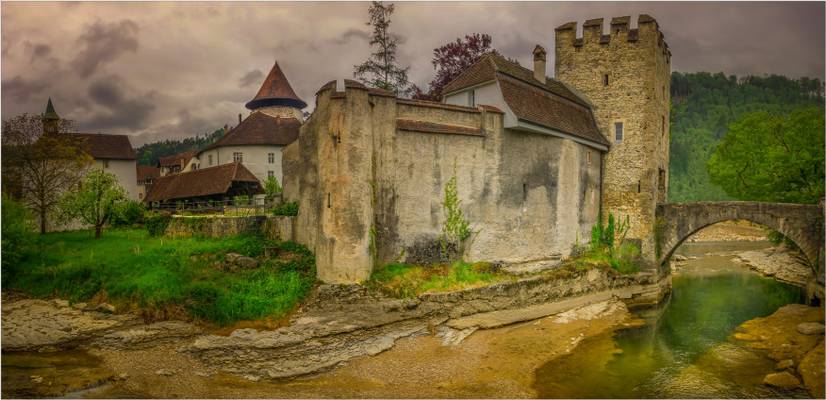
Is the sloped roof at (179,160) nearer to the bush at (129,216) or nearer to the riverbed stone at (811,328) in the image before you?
the bush at (129,216)

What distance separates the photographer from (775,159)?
26.6m

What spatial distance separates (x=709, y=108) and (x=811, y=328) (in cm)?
10499

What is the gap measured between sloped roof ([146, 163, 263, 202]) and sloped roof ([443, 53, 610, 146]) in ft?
39.4

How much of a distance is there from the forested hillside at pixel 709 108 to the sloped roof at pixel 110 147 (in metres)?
63.6

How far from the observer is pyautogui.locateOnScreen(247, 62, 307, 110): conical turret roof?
150 ft

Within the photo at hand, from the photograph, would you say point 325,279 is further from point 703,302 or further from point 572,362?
point 703,302

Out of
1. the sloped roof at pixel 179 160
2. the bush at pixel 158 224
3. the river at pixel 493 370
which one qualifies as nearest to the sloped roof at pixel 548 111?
the river at pixel 493 370

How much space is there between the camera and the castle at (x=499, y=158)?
52.1 ft

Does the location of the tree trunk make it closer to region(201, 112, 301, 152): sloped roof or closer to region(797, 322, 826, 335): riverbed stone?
region(201, 112, 301, 152): sloped roof

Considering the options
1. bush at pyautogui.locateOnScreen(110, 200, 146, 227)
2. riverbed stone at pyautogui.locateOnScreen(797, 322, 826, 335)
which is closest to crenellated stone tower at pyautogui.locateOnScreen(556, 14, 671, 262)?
riverbed stone at pyautogui.locateOnScreen(797, 322, 826, 335)

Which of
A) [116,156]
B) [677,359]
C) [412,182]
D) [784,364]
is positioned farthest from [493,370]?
[116,156]

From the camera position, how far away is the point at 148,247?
17828 millimetres

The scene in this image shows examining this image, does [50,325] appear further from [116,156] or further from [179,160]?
[179,160]

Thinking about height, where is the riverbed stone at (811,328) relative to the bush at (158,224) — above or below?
below
